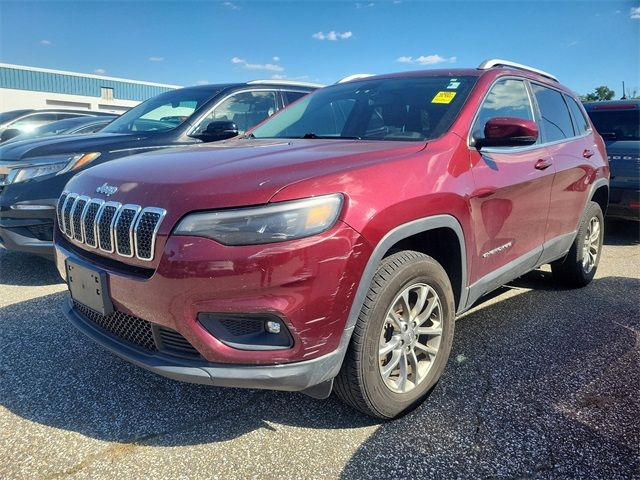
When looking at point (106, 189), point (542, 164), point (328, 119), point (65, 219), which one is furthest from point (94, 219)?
point (542, 164)

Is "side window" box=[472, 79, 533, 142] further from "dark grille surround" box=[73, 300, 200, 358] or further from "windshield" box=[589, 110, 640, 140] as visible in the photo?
"windshield" box=[589, 110, 640, 140]

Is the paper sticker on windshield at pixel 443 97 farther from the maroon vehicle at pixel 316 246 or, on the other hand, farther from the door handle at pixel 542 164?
the door handle at pixel 542 164

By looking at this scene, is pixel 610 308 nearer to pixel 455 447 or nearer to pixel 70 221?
pixel 455 447

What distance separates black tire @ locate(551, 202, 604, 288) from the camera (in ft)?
13.6

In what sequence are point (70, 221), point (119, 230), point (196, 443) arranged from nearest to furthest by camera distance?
point (119, 230) → point (196, 443) → point (70, 221)

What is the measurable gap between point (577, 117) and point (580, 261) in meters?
1.29

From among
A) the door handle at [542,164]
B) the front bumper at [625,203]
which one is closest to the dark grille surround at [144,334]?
the door handle at [542,164]

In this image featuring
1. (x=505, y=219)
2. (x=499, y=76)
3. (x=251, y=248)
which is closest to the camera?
(x=251, y=248)

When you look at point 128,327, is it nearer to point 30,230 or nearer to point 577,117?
point 30,230

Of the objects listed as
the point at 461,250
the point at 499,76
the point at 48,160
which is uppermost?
the point at 499,76

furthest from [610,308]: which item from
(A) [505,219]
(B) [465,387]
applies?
(B) [465,387]

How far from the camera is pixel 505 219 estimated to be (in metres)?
2.85

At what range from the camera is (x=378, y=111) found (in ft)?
10.3

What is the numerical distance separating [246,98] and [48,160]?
6.63 ft
